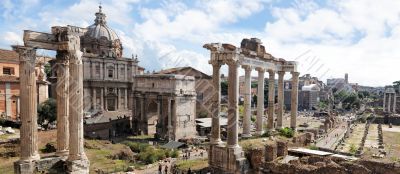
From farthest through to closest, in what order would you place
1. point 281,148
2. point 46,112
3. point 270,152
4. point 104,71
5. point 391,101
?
point 391,101 → point 104,71 → point 46,112 → point 281,148 → point 270,152

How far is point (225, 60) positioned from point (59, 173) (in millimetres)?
11281

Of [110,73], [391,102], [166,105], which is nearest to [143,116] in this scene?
[166,105]

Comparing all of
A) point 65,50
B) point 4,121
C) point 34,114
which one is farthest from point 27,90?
point 4,121

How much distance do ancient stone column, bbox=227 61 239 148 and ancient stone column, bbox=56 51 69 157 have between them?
9.31 m

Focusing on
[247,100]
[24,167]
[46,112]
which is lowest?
Result: [24,167]

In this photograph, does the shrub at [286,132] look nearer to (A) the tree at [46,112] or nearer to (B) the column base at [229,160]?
(B) the column base at [229,160]

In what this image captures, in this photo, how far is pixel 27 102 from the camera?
15.8 meters

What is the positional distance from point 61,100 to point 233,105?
9964 mm

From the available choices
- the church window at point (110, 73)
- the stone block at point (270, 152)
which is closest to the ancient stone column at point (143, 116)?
the church window at point (110, 73)

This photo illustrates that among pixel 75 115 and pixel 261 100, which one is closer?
pixel 75 115

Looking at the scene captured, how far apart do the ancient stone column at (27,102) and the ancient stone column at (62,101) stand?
1.27 m

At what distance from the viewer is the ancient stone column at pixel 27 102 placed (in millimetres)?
15708

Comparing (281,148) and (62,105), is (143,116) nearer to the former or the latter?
(281,148)

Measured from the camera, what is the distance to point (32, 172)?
15758 millimetres
